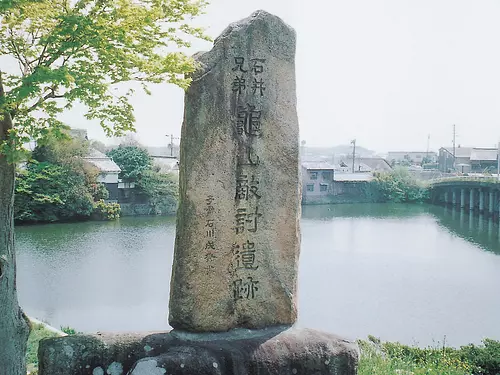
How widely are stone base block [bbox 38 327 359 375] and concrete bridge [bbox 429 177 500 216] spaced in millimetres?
23651

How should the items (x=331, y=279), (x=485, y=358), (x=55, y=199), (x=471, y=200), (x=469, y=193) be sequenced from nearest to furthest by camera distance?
(x=485, y=358), (x=331, y=279), (x=55, y=199), (x=471, y=200), (x=469, y=193)

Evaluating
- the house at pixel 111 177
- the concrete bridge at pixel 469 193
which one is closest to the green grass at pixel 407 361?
the house at pixel 111 177

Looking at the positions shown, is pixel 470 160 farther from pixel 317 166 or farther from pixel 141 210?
pixel 141 210

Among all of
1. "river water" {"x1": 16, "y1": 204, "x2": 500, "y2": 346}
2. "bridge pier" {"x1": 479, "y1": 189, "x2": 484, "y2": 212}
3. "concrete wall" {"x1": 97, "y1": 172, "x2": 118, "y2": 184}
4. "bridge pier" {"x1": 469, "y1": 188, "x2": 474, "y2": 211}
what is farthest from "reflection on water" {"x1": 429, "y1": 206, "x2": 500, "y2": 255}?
"concrete wall" {"x1": 97, "y1": 172, "x2": 118, "y2": 184}

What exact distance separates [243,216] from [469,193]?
29277 mm

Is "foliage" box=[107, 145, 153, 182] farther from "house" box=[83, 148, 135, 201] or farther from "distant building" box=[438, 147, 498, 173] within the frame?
"distant building" box=[438, 147, 498, 173]

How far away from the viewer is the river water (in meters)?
9.21

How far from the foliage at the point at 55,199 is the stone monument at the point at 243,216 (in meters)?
16.5

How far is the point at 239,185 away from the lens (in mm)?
3617

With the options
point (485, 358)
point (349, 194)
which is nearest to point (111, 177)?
point (349, 194)

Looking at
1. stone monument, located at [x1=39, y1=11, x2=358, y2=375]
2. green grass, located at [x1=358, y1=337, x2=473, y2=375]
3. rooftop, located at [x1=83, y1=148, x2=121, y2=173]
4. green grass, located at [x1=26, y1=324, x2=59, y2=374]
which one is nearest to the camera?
stone monument, located at [x1=39, y1=11, x2=358, y2=375]

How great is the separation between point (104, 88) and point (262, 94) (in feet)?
3.52

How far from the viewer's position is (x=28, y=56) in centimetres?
405

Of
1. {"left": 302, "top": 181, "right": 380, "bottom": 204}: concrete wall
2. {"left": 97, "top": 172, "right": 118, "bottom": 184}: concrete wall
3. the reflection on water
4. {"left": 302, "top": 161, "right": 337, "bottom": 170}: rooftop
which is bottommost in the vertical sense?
the reflection on water
